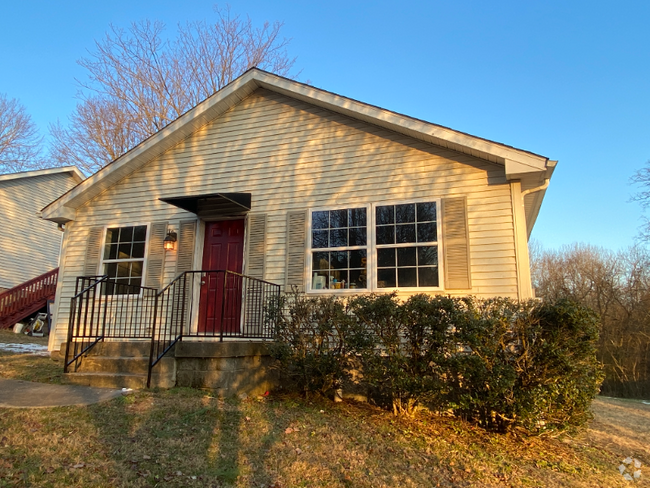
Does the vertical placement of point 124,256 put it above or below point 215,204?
below

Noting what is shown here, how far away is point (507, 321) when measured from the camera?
4.87 m

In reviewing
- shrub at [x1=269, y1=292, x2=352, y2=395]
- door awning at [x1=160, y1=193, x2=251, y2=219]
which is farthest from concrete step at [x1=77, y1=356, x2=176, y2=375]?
door awning at [x1=160, y1=193, x2=251, y2=219]

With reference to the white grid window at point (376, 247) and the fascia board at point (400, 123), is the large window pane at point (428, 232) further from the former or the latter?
Result: the fascia board at point (400, 123)

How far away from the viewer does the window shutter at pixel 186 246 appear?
8.14m

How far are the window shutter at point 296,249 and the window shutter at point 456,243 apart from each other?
225 cm

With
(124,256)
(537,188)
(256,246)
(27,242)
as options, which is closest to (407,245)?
(537,188)

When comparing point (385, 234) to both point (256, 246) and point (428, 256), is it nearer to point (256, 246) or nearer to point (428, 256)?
point (428, 256)

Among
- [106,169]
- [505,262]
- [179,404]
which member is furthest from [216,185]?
[505,262]

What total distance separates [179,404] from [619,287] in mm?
22172

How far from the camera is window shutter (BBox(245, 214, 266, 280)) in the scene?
768 cm

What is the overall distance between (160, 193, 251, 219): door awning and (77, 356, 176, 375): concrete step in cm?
261

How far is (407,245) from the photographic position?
692 cm

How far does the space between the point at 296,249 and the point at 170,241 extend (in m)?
2.42

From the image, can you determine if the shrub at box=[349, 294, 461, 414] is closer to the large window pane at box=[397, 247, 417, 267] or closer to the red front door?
the large window pane at box=[397, 247, 417, 267]
